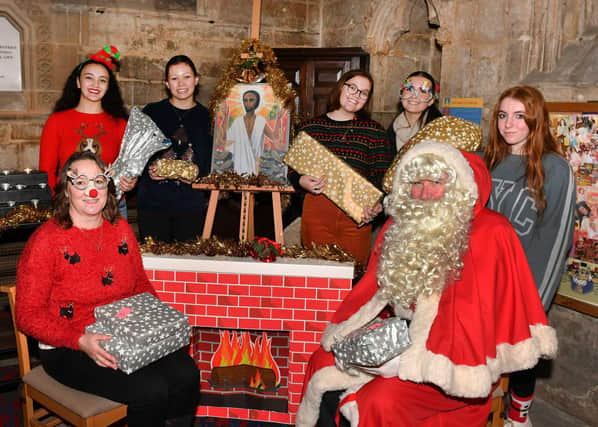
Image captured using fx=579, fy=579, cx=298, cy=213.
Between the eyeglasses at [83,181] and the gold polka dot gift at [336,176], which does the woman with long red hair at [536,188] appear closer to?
the gold polka dot gift at [336,176]

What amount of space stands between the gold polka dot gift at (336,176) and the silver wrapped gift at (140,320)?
133 centimetres

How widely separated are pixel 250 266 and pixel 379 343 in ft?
3.94

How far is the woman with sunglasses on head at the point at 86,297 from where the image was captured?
255 cm

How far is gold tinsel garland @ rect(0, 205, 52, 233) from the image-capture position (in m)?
3.42

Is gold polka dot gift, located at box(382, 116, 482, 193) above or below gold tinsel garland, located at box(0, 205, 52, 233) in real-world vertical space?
above

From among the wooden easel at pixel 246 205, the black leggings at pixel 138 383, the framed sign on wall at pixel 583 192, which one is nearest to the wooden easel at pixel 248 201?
the wooden easel at pixel 246 205

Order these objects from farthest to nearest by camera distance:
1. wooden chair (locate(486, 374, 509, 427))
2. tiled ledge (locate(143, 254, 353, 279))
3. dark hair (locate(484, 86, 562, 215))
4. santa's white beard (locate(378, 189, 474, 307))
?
tiled ledge (locate(143, 254, 353, 279)), dark hair (locate(484, 86, 562, 215)), wooden chair (locate(486, 374, 509, 427)), santa's white beard (locate(378, 189, 474, 307))

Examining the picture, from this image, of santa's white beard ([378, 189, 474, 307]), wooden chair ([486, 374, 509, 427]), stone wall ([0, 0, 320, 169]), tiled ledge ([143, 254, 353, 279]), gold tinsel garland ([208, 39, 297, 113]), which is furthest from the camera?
stone wall ([0, 0, 320, 169])

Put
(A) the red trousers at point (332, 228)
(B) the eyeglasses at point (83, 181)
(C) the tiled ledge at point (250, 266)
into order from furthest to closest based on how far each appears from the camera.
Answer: (A) the red trousers at point (332, 228) < (C) the tiled ledge at point (250, 266) < (B) the eyeglasses at point (83, 181)

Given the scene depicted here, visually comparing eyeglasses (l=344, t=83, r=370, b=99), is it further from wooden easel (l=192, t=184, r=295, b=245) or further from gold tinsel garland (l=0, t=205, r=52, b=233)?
gold tinsel garland (l=0, t=205, r=52, b=233)

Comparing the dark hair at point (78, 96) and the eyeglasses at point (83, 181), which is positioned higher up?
the dark hair at point (78, 96)

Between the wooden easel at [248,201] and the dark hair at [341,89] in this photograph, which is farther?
the wooden easel at [248,201]

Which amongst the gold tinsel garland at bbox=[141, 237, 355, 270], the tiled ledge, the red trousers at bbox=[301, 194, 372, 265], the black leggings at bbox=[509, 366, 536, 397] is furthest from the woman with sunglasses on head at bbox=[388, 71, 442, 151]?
the black leggings at bbox=[509, 366, 536, 397]

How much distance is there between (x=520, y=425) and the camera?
3154 millimetres
